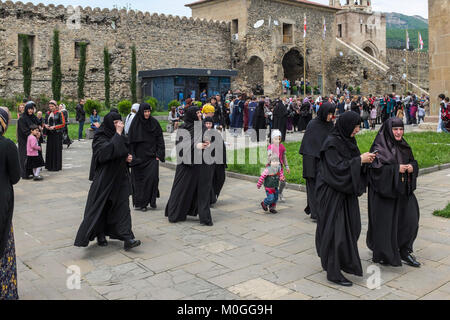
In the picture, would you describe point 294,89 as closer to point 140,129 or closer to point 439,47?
point 439,47

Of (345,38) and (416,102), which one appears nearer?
(416,102)

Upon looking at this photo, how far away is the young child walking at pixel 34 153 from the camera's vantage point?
9758 millimetres

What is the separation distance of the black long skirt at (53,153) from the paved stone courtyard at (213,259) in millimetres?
3179

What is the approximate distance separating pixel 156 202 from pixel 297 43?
102 ft

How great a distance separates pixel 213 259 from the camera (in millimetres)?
5008

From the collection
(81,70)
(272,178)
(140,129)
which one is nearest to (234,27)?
(81,70)

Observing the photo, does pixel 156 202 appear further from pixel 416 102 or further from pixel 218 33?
pixel 218 33

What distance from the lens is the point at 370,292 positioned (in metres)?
4.05

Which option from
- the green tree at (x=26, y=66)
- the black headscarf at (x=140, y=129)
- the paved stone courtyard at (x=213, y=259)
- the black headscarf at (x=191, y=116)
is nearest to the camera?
the paved stone courtyard at (x=213, y=259)

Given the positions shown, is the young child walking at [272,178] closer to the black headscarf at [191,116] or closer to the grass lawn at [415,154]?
the black headscarf at [191,116]

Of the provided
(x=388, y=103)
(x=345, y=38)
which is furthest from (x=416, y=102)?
(x=345, y=38)

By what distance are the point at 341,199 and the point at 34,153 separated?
7423mm

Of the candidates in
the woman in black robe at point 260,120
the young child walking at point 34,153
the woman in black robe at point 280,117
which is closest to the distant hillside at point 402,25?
the woman in black robe at point 260,120

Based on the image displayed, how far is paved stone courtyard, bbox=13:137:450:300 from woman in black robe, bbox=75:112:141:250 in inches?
9.6
